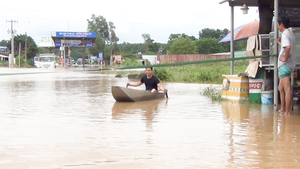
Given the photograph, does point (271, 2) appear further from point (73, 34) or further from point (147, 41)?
point (147, 41)

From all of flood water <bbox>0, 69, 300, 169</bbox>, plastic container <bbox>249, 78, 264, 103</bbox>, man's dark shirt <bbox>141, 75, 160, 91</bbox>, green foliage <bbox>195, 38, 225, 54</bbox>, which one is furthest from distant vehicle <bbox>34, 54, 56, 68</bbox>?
plastic container <bbox>249, 78, 264, 103</bbox>

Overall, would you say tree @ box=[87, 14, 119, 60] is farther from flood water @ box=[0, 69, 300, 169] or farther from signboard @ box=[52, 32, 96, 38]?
flood water @ box=[0, 69, 300, 169]

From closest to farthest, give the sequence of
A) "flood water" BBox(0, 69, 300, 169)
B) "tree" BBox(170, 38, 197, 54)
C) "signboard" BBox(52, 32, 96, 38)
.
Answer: "flood water" BBox(0, 69, 300, 169)
"signboard" BBox(52, 32, 96, 38)
"tree" BBox(170, 38, 197, 54)

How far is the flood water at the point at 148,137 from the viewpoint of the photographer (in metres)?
4.64

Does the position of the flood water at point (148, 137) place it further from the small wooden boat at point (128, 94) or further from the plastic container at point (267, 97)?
the small wooden boat at point (128, 94)

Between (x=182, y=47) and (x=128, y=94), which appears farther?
(x=182, y=47)

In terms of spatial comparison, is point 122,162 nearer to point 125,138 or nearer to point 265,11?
point 125,138

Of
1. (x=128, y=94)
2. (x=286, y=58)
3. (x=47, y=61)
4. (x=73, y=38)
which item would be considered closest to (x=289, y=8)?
(x=286, y=58)

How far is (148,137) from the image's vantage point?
605cm

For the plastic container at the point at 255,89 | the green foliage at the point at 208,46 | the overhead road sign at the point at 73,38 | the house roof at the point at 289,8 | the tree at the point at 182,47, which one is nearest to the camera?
the plastic container at the point at 255,89

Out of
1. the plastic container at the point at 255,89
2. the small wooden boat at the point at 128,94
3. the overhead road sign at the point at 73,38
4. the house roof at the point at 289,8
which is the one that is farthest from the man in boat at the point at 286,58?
the overhead road sign at the point at 73,38

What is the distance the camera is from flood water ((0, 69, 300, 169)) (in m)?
4.64

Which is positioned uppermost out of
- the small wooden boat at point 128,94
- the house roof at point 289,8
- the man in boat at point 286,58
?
the house roof at point 289,8

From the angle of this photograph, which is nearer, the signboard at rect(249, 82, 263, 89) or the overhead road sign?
the signboard at rect(249, 82, 263, 89)
